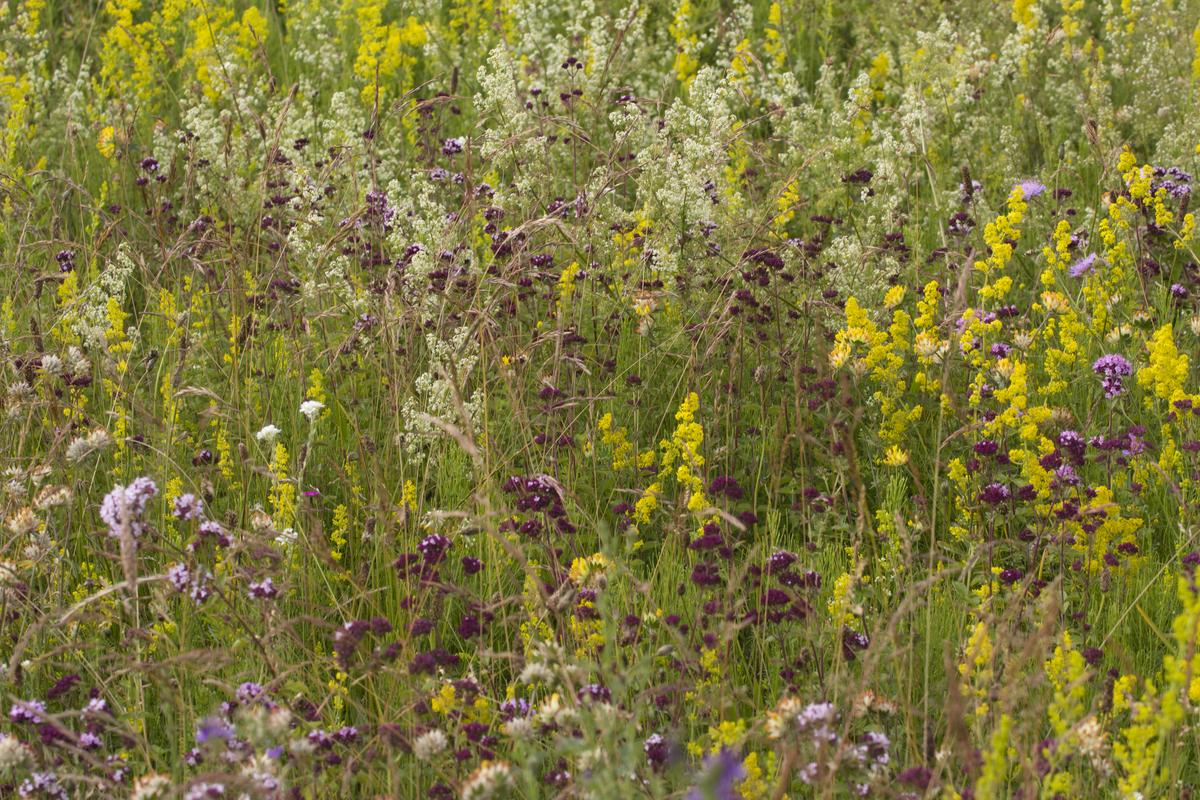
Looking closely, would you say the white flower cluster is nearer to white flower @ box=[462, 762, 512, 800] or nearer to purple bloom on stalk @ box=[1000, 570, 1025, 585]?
white flower @ box=[462, 762, 512, 800]

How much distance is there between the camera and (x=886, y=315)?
3.63 m

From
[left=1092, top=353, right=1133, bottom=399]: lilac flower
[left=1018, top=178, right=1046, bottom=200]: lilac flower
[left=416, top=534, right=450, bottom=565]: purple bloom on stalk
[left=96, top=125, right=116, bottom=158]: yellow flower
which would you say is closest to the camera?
[left=416, top=534, right=450, bottom=565]: purple bloom on stalk

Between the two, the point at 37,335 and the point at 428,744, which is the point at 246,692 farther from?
the point at 37,335

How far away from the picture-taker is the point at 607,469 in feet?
9.84

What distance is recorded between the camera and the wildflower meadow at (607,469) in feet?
5.90

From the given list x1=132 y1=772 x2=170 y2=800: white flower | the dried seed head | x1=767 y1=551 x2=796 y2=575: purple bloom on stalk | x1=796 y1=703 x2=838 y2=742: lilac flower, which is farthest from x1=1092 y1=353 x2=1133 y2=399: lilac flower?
the dried seed head

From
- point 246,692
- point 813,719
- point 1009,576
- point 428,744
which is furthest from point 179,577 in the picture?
point 1009,576

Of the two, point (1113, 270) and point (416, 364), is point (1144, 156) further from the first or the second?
point (416, 364)

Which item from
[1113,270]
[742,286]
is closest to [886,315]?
[742,286]

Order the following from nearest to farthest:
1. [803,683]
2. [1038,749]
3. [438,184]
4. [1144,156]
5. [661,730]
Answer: [1038,749]
[661,730]
[803,683]
[438,184]
[1144,156]

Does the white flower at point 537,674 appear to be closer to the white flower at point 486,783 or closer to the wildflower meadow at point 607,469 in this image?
the wildflower meadow at point 607,469

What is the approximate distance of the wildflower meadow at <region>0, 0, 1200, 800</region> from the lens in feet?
5.90

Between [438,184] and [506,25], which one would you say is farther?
[506,25]

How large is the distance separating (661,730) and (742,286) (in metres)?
1.91
